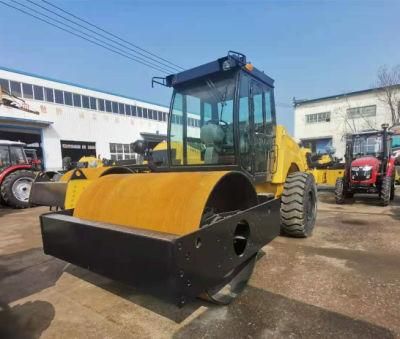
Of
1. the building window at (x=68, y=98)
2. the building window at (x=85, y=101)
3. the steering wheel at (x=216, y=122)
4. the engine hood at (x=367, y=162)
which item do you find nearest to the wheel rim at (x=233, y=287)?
the steering wheel at (x=216, y=122)

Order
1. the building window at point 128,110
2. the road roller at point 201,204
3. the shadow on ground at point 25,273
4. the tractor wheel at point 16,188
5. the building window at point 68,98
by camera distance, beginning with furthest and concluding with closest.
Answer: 1. the building window at point 128,110
2. the building window at point 68,98
3. the tractor wheel at point 16,188
4. the shadow on ground at point 25,273
5. the road roller at point 201,204

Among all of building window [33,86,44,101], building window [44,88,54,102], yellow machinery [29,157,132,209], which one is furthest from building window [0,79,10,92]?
yellow machinery [29,157,132,209]

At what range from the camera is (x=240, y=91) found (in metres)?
3.56

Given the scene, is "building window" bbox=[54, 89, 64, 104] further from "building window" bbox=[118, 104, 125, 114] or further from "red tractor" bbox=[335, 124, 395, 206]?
"red tractor" bbox=[335, 124, 395, 206]

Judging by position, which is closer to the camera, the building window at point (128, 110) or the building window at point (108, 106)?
the building window at point (108, 106)

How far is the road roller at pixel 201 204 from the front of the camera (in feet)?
6.33

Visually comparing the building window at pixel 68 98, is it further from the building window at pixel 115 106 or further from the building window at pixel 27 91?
the building window at pixel 115 106

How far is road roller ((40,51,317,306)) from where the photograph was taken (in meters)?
1.93

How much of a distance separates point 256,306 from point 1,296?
2732 mm

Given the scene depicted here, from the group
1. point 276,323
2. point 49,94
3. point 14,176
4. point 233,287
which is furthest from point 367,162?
point 49,94

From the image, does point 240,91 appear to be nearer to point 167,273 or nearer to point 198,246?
point 198,246

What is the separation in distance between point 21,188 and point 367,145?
37.9ft

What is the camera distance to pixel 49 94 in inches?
811

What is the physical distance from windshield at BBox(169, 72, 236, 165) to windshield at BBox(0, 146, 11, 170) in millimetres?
8747
